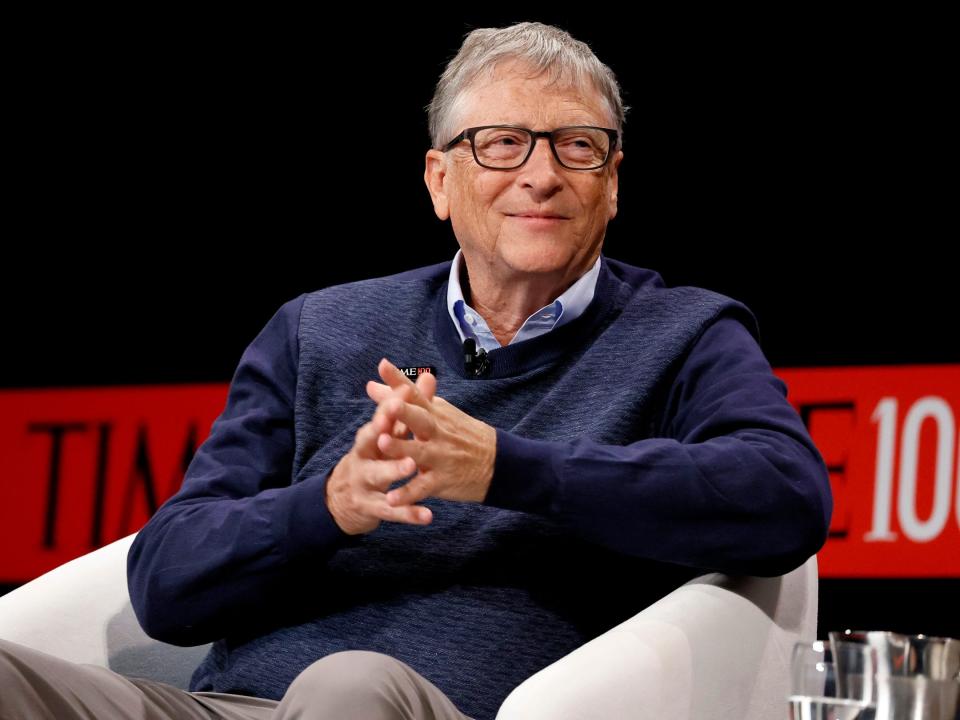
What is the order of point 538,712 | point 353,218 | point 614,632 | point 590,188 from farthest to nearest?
point 353,218 < point 590,188 < point 614,632 < point 538,712

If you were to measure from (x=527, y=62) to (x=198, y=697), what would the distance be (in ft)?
3.38

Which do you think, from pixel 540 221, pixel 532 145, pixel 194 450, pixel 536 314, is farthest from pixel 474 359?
pixel 194 450

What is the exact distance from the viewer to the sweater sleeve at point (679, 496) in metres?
1.57

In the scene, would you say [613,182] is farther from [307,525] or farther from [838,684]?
[838,684]

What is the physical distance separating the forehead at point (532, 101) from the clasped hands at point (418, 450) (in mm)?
600

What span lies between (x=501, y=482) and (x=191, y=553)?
467 millimetres

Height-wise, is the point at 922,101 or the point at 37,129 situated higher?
the point at 922,101

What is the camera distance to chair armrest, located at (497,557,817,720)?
140 centimetres

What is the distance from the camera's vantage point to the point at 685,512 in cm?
159

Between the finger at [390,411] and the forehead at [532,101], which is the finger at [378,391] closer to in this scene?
the finger at [390,411]

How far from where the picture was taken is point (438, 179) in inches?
85.8

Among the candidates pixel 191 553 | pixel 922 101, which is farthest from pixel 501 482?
pixel 922 101

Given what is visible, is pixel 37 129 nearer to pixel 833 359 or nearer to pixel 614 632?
pixel 833 359

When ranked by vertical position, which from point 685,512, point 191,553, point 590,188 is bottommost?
point 191,553
